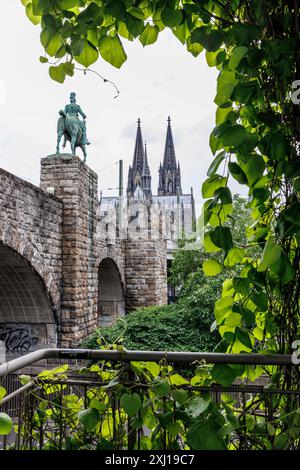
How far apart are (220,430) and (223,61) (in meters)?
1.18

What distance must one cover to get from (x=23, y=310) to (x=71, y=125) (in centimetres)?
431

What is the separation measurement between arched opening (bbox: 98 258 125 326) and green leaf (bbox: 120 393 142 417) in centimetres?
1240

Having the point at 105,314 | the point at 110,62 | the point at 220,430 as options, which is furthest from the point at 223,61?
the point at 105,314

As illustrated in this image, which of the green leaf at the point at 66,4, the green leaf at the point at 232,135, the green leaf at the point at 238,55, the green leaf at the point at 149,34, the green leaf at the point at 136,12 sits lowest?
the green leaf at the point at 232,135

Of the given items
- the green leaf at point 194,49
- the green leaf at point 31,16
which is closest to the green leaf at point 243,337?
the green leaf at point 194,49

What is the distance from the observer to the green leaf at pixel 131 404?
1.25 m

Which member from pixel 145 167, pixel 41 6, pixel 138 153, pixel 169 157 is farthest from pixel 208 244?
pixel 169 157

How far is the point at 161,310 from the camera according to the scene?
41.8ft

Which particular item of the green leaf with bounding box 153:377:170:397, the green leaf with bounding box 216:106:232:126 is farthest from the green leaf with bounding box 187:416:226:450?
the green leaf with bounding box 216:106:232:126

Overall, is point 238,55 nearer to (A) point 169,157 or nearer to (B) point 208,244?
(B) point 208,244

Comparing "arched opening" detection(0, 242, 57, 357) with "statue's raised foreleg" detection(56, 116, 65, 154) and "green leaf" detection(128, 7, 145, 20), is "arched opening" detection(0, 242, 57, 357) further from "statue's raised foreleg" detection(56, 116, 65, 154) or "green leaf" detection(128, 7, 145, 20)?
"green leaf" detection(128, 7, 145, 20)

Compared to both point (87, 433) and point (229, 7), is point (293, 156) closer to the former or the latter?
point (229, 7)

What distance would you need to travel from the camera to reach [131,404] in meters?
1.25

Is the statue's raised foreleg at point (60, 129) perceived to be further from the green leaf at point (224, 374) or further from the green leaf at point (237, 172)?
the green leaf at point (224, 374)
